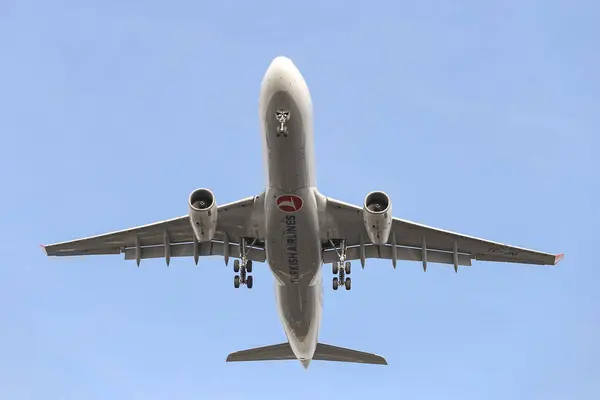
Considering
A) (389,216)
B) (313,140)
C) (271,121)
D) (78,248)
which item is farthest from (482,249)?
(78,248)

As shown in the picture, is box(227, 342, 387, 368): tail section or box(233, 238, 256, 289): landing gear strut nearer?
box(233, 238, 256, 289): landing gear strut

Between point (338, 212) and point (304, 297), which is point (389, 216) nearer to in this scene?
point (338, 212)

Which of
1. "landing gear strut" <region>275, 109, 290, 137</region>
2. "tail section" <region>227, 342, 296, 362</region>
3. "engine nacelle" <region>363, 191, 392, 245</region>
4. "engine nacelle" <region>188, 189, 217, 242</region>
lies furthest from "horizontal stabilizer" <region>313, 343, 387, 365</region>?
"landing gear strut" <region>275, 109, 290, 137</region>

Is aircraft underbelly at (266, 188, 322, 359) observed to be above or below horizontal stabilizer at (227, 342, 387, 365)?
above

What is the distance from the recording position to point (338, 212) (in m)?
34.1

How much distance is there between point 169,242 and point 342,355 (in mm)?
8874

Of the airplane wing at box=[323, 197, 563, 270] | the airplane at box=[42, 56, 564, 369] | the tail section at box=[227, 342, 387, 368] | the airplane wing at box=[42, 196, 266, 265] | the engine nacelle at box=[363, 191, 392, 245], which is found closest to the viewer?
the airplane at box=[42, 56, 564, 369]

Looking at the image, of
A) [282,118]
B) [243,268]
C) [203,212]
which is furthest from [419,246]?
[282,118]

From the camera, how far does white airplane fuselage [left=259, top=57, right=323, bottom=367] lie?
29875 mm

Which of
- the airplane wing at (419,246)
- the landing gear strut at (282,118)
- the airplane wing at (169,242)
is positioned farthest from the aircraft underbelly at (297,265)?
the landing gear strut at (282,118)

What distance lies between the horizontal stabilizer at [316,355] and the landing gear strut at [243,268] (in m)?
4.88

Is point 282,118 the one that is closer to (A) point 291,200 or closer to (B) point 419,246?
(A) point 291,200

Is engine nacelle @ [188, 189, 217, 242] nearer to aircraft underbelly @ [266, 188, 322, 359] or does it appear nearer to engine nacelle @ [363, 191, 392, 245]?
aircraft underbelly @ [266, 188, 322, 359]

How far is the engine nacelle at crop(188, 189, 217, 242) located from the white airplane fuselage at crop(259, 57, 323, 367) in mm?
1827
